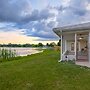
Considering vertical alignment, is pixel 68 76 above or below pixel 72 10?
below

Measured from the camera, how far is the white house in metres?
16.1

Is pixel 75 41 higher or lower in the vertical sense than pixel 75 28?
lower

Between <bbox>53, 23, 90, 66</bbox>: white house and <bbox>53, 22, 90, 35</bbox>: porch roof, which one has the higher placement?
<bbox>53, 22, 90, 35</bbox>: porch roof

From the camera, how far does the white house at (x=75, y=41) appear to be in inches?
634

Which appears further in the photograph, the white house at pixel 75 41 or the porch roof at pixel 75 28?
the white house at pixel 75 41

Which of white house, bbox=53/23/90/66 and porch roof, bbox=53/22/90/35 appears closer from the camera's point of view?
porch roof, bbox=53/22/90/35

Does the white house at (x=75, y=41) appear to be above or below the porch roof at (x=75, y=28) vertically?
below

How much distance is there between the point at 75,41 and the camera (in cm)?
1667

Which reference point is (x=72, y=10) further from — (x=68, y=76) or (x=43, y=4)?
(x=68, y=76)

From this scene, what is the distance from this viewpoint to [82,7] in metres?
20.3

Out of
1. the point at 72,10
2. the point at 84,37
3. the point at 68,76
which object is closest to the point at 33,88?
the point at 68,76

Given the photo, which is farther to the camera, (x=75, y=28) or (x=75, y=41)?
(x=75, y=41)

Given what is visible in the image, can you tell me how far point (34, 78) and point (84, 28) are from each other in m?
6.88

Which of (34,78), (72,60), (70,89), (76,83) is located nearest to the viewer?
(70,89)
